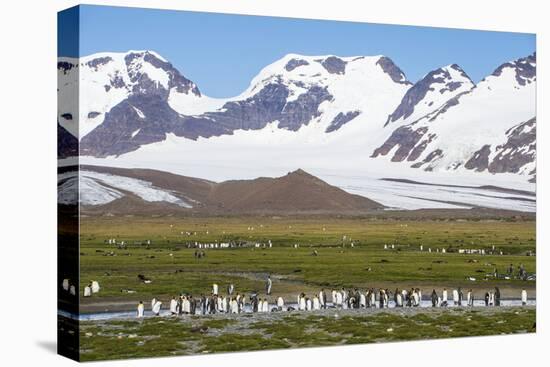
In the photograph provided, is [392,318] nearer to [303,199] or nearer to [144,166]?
[303,199]

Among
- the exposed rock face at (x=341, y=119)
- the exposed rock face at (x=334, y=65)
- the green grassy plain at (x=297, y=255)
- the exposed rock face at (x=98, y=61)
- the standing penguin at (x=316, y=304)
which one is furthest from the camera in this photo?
the exposed rock face at (x=341, y=119)

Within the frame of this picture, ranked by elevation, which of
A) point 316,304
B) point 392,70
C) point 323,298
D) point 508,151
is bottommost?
point 316,304

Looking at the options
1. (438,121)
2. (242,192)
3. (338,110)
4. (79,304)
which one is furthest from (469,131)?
(79,304)

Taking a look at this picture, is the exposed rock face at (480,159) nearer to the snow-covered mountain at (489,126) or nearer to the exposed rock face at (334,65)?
the snow-covered mountain at (489,126)

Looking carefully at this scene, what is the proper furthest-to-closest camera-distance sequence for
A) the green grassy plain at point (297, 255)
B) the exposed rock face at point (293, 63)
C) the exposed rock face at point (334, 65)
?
1. the exposed rock face at point (334, 65)
2. the exposed rock face at point (293, 63)
3. the green grassy plain at point (297, 255)

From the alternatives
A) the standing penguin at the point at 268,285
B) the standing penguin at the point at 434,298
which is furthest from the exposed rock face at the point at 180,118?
the standing penguin at the point at 434,298

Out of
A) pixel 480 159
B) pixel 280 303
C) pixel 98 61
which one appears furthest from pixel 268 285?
pixel 480 159

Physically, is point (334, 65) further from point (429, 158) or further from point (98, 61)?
point (98, 61)

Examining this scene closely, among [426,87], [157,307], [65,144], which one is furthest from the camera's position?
[426,87]
